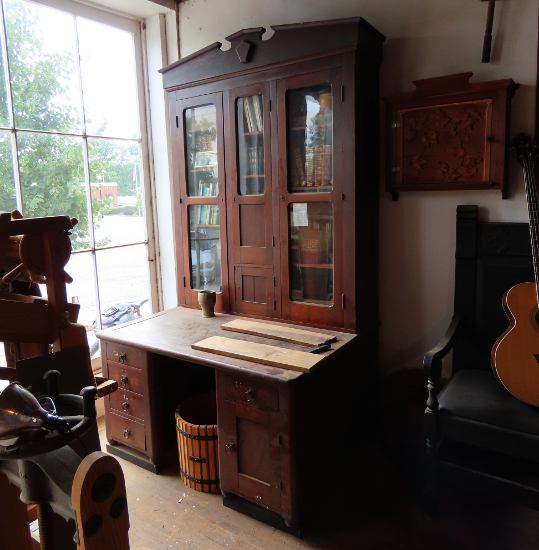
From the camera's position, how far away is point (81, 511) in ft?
2.73

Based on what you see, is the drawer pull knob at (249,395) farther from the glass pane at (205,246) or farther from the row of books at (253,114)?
the row of books at (253,114)

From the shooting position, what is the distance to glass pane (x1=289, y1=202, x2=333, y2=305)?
7.50 ft

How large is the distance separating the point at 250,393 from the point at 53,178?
1664 millimetres

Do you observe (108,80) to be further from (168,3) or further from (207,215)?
(207,215)

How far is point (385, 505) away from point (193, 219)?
5.72 ft

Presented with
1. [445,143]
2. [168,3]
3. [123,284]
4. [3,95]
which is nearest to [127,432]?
[123,284]

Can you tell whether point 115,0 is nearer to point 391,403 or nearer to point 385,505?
point 391,403

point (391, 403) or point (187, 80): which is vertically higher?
point (187, 80)

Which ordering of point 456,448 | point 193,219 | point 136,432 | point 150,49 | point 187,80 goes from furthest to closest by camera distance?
point 150,49
point 193,219
point 187,80
point 136,432
point 456,448

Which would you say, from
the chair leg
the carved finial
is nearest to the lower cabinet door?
the chair leg

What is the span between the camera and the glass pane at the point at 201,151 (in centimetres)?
260

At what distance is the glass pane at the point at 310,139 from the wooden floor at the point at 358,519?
1.37 meters

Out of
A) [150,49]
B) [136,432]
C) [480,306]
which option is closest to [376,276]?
[480,306]

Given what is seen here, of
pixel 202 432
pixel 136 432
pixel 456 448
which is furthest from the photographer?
pixel 136 432
